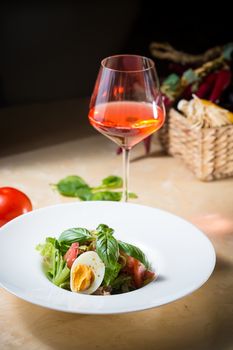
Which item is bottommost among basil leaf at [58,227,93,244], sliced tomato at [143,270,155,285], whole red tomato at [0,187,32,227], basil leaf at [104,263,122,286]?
whole red tomato at [0,187,32,227]

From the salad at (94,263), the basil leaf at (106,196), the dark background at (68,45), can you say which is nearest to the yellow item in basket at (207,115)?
the basil leaf at (106,196)

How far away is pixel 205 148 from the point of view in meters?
1.62

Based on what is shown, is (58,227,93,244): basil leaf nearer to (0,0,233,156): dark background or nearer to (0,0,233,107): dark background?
(0,0,233,156): dark background

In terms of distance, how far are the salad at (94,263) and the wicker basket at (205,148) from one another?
482 millimetres

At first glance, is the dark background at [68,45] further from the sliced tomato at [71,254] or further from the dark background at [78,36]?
the sliced tomato at [71,254]

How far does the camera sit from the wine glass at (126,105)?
135cm

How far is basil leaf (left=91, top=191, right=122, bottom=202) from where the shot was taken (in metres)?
1.52

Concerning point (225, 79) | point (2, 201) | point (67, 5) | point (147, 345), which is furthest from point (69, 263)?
point (67, 5)

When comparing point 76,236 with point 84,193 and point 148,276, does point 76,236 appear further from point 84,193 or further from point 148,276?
point 84,193

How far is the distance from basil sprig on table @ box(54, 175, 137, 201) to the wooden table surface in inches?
1.0

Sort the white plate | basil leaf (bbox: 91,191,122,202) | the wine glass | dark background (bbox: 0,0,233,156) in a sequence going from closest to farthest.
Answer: the white plate
the wine glass
basil leaf (bbox: 91,191,122,202)
dark background (bbox: 0,0,233,156)

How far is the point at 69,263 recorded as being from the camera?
1.13 metres

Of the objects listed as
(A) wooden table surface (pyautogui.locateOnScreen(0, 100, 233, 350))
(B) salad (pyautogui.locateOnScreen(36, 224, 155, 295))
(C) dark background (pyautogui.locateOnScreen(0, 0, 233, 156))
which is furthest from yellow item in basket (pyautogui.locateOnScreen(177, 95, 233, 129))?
(B) salad (pyautogui.locateOnScreen(36, 224, 155, 295))

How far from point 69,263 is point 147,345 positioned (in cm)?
17
